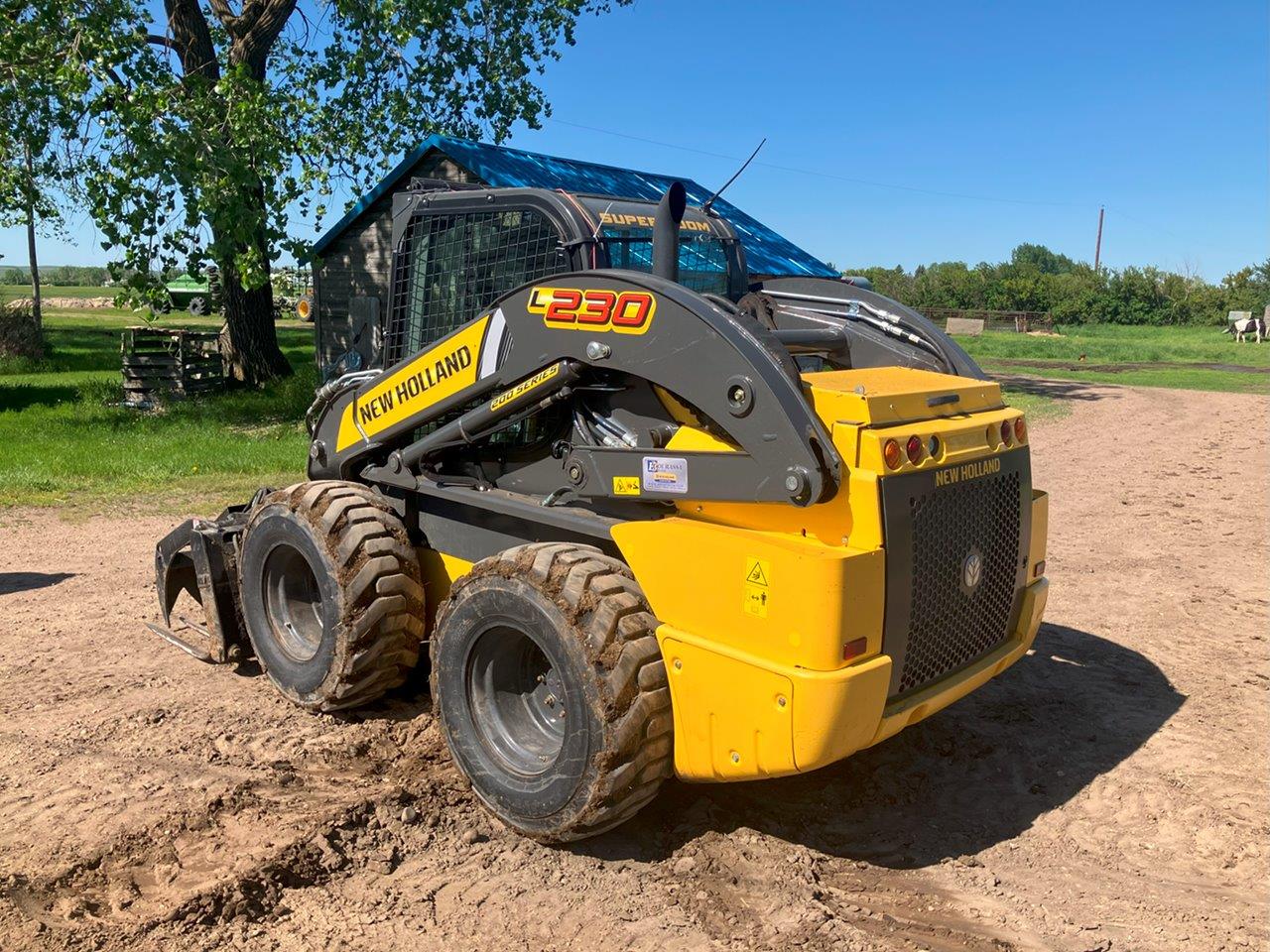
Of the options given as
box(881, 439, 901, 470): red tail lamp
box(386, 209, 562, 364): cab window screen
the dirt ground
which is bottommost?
the dirt ground

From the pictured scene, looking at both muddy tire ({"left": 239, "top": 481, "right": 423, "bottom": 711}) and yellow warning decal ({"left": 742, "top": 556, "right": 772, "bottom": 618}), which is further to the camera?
muddy tire ({"left": 239, "top": 481, "right": 423, "bottom": 711})

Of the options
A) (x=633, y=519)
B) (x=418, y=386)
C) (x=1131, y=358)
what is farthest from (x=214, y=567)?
(x=1131, y=358)

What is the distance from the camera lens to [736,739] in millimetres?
3371

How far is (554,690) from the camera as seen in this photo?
381 cm

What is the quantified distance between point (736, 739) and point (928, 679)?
80 centimetres

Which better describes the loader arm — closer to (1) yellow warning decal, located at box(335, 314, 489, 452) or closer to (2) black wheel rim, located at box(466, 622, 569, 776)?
(1) yellow warning decal, located at box(335, 314, 489, 452)

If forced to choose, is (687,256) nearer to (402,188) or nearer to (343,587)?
(343,587)

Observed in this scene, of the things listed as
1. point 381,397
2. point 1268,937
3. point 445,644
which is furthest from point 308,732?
point 1268,937

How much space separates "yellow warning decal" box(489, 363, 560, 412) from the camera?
3.95m

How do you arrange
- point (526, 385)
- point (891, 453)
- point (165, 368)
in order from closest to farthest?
point (891, 453) → point (526, 385) → point (165, 368)

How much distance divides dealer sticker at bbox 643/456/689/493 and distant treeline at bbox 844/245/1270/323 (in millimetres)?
54149

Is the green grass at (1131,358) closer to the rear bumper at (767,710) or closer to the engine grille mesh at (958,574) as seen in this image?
the engine grille mesh at (958,574)

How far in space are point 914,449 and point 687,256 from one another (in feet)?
5.92

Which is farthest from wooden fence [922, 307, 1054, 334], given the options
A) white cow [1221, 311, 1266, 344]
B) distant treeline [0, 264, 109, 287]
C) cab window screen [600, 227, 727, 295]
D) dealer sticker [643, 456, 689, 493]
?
distant treeline [0, 264, 109, 287]
